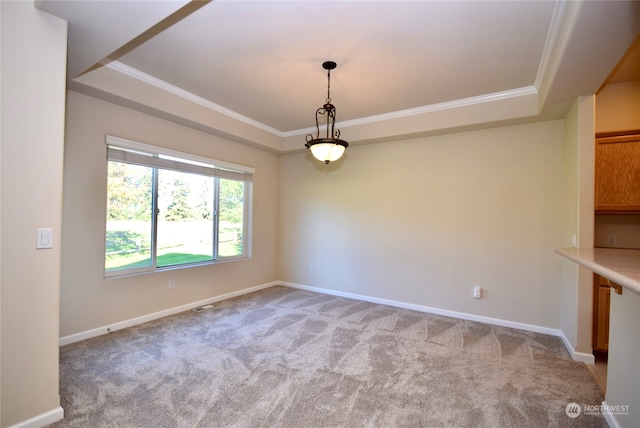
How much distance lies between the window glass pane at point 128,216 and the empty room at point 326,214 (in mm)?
23

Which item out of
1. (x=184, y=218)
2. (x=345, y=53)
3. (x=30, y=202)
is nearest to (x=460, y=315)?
(x=345, y=53)

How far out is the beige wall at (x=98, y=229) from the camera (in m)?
2.86

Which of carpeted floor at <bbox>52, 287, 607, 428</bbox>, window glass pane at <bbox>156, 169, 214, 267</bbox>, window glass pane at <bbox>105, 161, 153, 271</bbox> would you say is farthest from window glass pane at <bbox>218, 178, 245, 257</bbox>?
carpeted floor at <bbox>52, 287, 607, 428</bbox>

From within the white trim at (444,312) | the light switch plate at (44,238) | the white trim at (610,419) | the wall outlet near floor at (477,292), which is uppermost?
the light switch plate at (44,238)

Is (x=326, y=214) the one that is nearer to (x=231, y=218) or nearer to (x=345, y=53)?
(x=231, y=218)

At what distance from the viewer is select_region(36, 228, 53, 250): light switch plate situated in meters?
1.74

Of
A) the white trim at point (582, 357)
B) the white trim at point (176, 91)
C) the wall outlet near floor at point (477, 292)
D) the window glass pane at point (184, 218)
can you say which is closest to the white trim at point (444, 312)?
the wall outlet near floor at point (477, 292)

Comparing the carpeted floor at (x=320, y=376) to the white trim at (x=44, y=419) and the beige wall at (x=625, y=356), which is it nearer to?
the white trim at (x=44, y=419)

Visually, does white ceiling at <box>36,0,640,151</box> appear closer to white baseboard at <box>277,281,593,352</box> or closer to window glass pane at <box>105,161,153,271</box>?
window glass pane at <box>105,161,153,271</box>

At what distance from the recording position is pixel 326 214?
4.95 metres

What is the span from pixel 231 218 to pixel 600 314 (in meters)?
4.65

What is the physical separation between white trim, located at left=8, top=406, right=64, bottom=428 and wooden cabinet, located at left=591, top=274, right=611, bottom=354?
172 inches

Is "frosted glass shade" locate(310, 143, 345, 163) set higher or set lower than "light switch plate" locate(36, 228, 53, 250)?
higher

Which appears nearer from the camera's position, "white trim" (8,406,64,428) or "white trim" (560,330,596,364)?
"white trim" (8,406,64,428)
